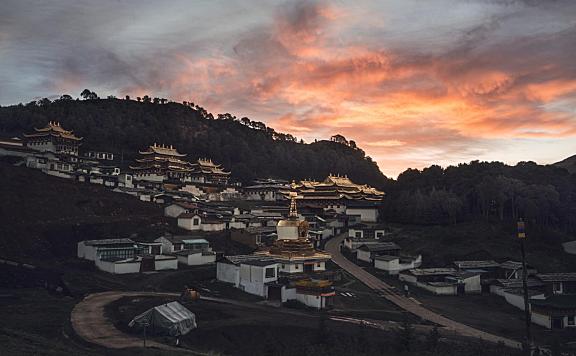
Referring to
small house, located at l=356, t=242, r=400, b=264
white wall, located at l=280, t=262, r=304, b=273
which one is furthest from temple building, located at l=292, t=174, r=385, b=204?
white wall, located at l=280, t=262, r=304, b=273

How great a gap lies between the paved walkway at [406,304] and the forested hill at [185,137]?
72.2m

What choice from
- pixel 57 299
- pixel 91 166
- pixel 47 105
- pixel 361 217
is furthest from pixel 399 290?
pixel 47 105

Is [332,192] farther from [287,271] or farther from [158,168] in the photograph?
[287,271]

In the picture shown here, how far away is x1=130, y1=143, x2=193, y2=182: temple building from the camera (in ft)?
343

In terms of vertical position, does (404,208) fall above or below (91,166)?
below

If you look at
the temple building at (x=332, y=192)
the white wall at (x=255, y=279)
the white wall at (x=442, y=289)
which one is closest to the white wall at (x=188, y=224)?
the white wall at (x=255, y=279)

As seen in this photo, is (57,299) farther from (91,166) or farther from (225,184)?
(225,184)

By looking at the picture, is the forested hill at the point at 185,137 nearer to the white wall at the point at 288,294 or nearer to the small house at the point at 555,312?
the white wall at the point at 288,294

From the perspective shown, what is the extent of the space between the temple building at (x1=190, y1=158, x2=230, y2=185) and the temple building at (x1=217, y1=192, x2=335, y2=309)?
58662 mm

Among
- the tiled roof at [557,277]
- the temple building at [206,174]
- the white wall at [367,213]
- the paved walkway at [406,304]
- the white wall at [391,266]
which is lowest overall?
the paved walkway at [406,304]

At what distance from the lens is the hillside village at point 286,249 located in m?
42.9

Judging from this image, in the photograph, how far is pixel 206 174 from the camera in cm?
11231

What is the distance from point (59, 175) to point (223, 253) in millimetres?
37711

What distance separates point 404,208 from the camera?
8144 cm
